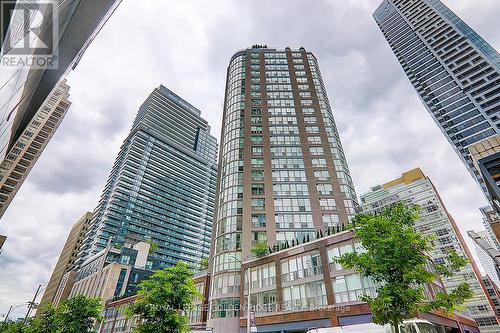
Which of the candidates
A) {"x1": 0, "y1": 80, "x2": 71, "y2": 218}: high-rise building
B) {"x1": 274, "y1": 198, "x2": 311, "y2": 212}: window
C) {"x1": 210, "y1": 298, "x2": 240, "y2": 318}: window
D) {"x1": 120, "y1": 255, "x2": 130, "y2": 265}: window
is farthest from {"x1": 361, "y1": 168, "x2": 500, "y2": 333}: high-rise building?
{"x1": 0, "y1": 80, "x2": 71, "y2": 218}: high-rise building

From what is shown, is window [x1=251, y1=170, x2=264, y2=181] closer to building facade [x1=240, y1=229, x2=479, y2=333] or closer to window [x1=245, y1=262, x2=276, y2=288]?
building facade [x1=240, y1=229, x2=479, y2=333]

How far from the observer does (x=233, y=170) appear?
2105 inches

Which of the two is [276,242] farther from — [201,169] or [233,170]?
[201,169]

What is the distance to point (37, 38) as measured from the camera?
835 cm

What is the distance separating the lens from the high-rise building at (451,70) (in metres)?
97.0

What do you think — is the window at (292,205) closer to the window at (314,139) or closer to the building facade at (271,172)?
the building facade at (271,172)

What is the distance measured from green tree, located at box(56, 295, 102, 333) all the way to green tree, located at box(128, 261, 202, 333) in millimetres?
12481

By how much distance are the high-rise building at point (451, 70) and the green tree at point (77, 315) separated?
108 m

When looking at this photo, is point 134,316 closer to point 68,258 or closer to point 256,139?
point 256,139

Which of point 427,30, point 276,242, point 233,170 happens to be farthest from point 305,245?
point 427,30

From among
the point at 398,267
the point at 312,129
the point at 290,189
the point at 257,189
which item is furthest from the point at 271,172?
the point at 398,267

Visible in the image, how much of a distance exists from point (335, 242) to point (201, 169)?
16449 centimetres

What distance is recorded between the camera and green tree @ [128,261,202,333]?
21.0 metres

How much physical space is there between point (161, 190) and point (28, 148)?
68.7 metres
